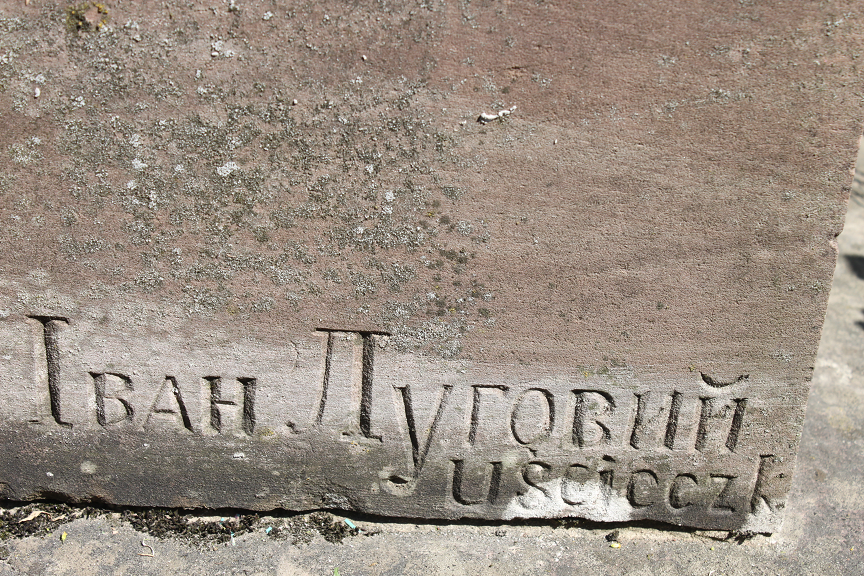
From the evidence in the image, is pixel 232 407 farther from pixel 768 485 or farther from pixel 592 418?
pixel 768 485

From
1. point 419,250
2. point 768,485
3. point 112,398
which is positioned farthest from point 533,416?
point 112,398

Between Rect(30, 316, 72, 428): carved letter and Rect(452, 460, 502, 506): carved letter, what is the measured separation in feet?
4.25

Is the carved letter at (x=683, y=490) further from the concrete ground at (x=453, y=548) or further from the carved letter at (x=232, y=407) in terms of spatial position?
the carved letter at (x=232, y=407)

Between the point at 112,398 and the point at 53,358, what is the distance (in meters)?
0.22

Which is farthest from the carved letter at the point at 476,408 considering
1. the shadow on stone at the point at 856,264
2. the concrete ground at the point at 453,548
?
the shadow on stone at the point at 856,264

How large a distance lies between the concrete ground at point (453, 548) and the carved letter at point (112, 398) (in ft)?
1.30

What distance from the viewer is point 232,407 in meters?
1.94

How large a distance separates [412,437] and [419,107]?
1.06 metres

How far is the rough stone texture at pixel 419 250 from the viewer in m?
1.67

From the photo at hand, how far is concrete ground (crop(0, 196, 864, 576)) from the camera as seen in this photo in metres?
1.96

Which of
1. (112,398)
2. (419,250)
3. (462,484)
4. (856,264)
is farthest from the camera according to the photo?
(856,264)

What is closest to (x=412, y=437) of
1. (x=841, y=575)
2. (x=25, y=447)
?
(x=25, y=447)

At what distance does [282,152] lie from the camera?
5.69 ft

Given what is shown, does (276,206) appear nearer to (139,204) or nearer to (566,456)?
(139,204)
